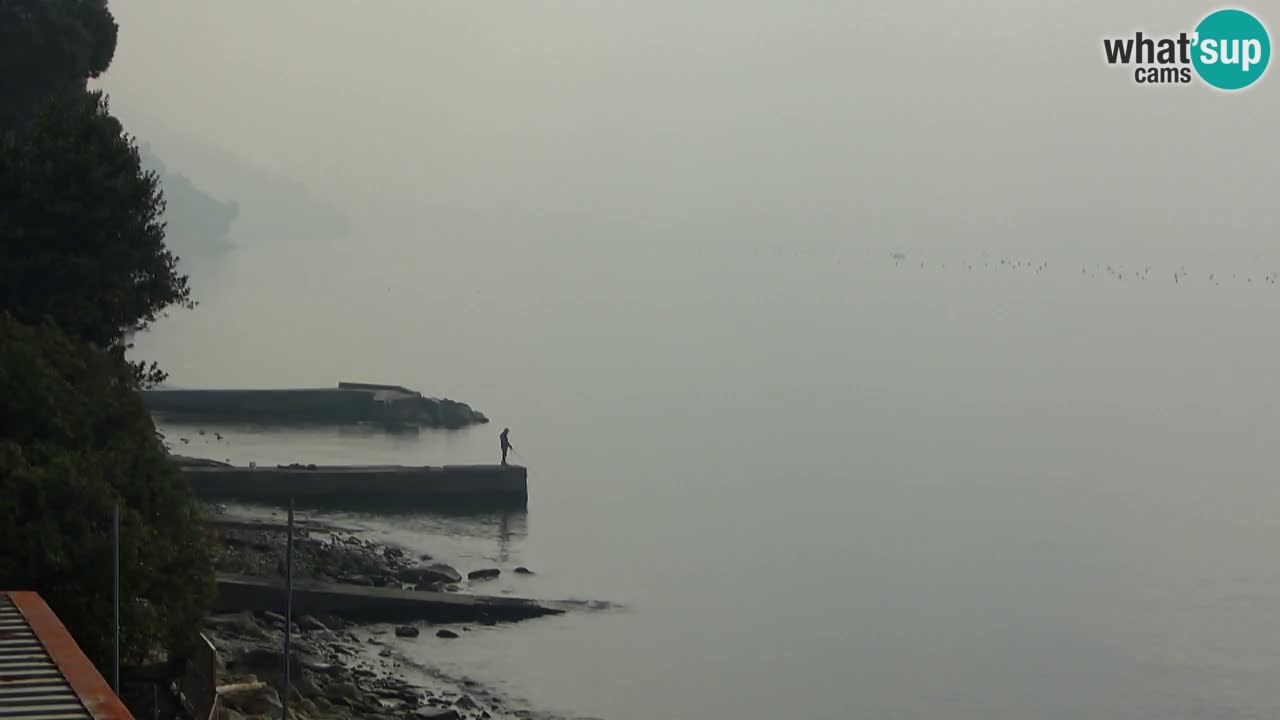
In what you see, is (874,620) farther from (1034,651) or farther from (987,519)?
(987,519)

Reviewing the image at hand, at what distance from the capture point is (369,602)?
3061 centimetres

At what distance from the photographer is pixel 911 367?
83.2m

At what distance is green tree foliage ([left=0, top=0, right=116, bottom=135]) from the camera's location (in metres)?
30.0

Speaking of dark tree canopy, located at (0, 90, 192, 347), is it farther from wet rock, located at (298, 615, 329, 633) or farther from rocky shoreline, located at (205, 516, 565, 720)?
wet rock, located at (298, 615, 329, 633)

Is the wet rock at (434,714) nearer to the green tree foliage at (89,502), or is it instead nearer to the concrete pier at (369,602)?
the concrete pier at (369,602)

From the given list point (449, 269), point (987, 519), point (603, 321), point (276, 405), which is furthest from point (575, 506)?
point (449, 269)

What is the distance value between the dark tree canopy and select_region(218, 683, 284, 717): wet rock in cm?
583

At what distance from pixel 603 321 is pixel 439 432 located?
53.7 m

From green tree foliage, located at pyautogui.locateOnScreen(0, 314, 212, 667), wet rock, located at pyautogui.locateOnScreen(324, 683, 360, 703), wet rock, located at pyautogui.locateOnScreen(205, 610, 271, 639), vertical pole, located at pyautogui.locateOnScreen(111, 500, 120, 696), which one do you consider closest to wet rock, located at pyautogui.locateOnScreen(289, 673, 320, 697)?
wet rock, located at pyautogui.locateOnScreen(324, 683, 360, 703)

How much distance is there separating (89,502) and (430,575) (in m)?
18.2

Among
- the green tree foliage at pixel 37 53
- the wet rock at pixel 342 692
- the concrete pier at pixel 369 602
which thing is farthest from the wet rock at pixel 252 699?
the green tree foliage at pixel 37 53

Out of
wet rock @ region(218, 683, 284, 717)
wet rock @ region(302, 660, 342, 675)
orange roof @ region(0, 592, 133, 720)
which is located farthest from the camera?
wet rock @ region(302, 660, 342, 675)

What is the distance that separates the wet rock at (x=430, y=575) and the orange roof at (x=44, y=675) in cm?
2080

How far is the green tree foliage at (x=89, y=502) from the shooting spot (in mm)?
16266
